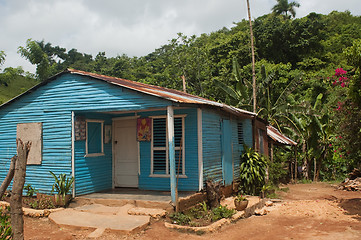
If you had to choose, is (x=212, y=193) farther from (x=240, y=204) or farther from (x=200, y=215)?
(x=240, y=204)

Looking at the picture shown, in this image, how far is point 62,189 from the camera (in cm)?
886

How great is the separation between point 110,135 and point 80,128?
131 cm

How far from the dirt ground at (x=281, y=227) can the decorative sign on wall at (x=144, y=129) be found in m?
3.22

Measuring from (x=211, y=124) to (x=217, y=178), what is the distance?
1686 millimetres

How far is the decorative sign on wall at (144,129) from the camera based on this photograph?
1003 centimetres

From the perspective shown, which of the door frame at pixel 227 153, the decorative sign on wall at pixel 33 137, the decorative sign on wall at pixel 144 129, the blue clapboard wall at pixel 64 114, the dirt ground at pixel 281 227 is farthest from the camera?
the door frame at pixel 227 153

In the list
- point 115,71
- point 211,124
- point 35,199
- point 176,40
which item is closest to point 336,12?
point 176,40

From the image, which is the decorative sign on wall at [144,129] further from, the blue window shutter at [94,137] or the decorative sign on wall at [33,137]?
the decorative sign on wall at [33,137]

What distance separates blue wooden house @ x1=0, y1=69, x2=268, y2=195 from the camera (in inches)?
360

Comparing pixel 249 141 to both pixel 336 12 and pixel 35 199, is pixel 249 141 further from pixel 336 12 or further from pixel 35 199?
pixel 336 12

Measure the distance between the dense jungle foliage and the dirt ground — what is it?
477 cm

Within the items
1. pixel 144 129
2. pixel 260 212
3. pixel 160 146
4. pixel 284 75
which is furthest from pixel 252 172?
pixel 284 75

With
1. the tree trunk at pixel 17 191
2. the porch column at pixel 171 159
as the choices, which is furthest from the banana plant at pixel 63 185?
the tree trunk at pixel 17 191

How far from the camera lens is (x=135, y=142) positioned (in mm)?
10547
